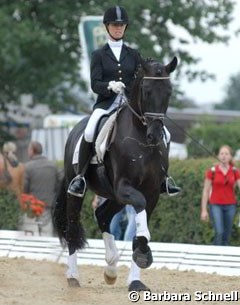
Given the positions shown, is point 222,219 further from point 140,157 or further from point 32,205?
point 140,157

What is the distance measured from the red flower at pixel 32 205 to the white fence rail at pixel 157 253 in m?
1.14


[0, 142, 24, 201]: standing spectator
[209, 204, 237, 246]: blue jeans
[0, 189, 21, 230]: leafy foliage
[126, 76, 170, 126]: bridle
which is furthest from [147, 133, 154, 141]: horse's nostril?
[0, 189, 21, 230]: leafy foliage

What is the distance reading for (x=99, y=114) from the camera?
37.0ft

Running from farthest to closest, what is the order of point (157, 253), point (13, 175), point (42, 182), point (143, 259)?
1. point (13, 175)
2. point (42, 182)
3. point (157, 253)
4. point (143, 259)

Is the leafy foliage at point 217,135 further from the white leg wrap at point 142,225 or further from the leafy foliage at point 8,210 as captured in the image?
the white leg wrap at point 142,225

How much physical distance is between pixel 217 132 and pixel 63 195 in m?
19.5

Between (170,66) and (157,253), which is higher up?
(170,66)

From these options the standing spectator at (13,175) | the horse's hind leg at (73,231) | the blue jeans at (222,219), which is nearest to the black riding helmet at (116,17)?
the horse's hind leg at (73,231)

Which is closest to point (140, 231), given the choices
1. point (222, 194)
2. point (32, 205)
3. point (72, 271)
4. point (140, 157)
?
point (140, 157)

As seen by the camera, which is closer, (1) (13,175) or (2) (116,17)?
(2) (116,17)

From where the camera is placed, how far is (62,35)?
29094 millimetres

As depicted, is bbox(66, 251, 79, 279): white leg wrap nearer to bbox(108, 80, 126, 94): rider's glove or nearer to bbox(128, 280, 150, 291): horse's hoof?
bbox(128, 280, 150, 291): horse's hoof

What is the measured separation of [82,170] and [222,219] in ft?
14.2

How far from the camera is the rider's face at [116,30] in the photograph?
11.2 metres
